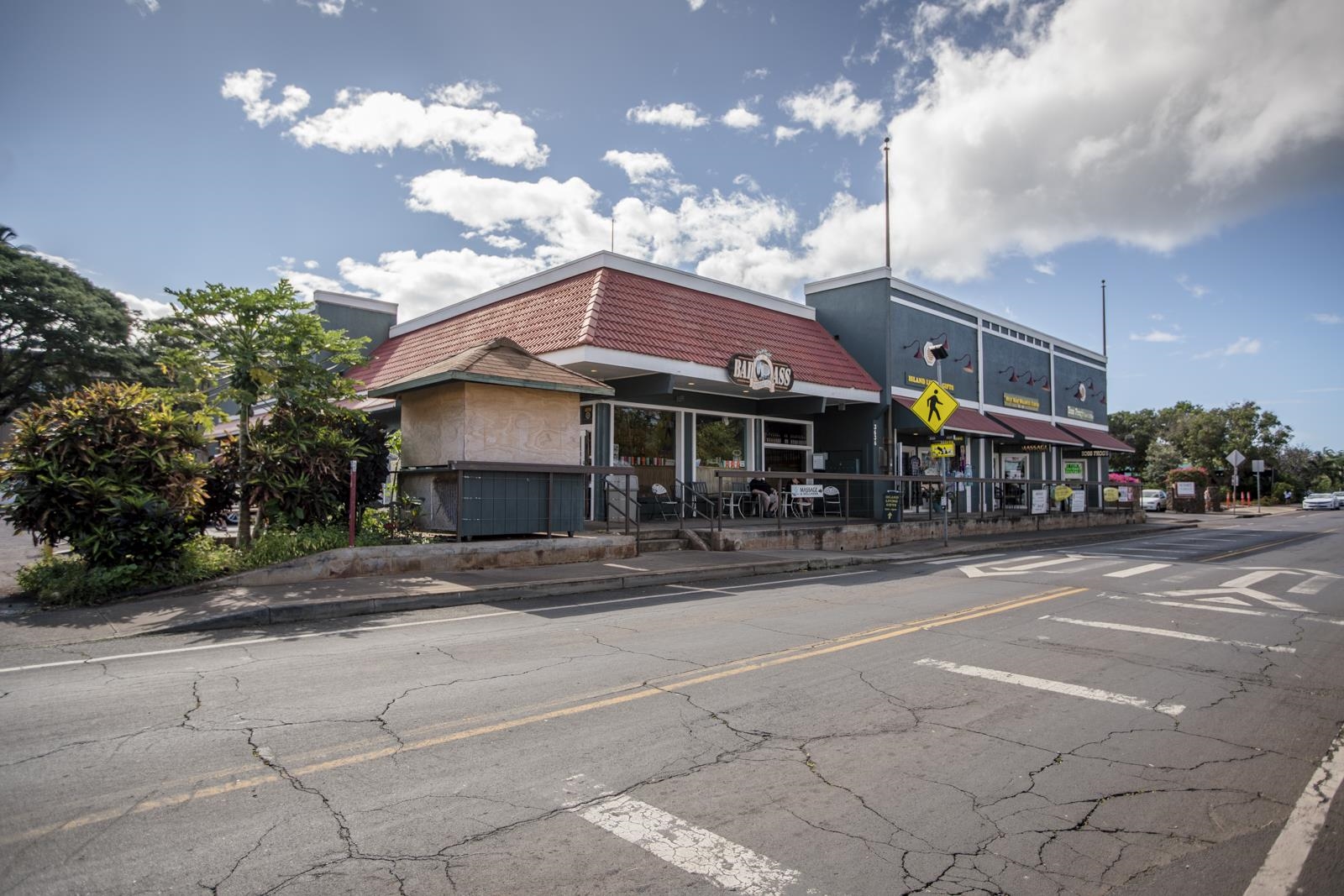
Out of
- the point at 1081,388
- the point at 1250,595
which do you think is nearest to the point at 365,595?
the point at 1250,595

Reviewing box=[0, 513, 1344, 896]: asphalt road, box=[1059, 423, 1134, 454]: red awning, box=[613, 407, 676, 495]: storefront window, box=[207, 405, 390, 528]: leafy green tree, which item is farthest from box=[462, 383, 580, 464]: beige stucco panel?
box=[1059, 423, 1134, 454]: red awning

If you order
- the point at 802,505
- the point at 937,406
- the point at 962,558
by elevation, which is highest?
the point at 937,406

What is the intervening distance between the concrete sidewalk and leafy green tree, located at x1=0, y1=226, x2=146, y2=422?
26276mm

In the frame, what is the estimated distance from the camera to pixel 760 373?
19.9m

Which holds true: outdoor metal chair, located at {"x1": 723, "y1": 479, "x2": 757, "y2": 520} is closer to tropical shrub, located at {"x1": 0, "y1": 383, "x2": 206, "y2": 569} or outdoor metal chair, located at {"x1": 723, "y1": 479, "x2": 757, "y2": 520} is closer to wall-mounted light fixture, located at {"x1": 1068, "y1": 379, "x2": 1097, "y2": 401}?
tropical shrub, located at {"x1": 0, "y1": 383, "x2": 206, "y2": 569}

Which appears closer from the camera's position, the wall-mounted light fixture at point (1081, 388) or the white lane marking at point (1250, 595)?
the white lane marking at point (1250, 595)

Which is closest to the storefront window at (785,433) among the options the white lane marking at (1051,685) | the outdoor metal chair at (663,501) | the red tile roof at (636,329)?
the red tile roof at (636,329)

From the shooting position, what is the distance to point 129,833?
11.5 ft

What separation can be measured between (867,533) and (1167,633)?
11.4 meters

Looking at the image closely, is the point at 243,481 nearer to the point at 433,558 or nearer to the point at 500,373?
the point at 433,558

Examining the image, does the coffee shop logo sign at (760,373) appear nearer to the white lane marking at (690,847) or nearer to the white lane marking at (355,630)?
the white lane marking at (355,630)

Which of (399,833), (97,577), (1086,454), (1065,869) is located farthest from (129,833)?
(1086,454)

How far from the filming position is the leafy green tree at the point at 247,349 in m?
12.1

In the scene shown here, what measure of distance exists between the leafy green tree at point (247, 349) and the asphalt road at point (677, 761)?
5.42 m
